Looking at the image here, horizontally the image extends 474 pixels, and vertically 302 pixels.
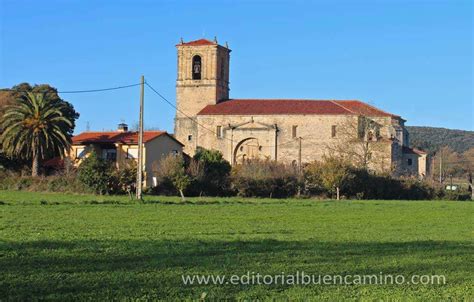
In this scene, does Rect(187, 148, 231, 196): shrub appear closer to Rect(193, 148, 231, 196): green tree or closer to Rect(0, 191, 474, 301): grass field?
Rect(193, 148, 231, 196): green tree

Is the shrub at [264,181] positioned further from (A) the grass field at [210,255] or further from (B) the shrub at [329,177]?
(A) the grass field at [210,255]

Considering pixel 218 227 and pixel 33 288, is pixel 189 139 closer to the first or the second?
pixel 218 227

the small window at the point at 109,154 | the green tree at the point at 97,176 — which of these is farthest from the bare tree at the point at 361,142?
the green tree at the point at 97,176

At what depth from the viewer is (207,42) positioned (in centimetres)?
8750

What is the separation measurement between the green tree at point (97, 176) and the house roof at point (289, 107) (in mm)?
35357

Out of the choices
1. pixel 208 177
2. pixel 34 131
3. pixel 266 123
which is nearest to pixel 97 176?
pixel 208 177

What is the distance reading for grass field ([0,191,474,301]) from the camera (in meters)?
9.94

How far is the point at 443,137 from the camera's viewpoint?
171 m

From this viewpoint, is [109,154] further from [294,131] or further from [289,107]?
[289,107]

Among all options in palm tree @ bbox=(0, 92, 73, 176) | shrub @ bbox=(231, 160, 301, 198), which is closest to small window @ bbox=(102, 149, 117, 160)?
palm tree @ bbox=(0, 92, 73, 176)

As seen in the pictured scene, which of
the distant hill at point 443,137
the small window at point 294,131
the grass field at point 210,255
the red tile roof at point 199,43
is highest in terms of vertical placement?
the red tile roof at point 199,43

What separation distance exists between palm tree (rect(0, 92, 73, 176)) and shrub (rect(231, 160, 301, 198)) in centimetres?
1424

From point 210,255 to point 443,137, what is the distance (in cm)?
16450

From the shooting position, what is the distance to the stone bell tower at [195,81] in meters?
86.6
